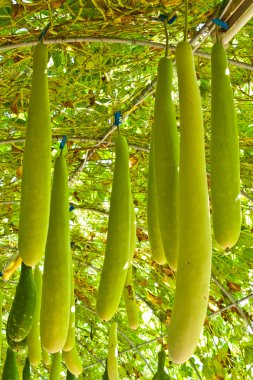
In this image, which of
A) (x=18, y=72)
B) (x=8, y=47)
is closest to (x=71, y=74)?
(x=18, y=72)

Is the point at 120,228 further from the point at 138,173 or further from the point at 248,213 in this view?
the point at 248,213

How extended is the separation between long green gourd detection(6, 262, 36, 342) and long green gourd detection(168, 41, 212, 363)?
106 centimetres

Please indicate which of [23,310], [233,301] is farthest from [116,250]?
[233,301]

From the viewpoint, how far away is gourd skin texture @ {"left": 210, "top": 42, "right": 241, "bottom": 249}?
1.07m

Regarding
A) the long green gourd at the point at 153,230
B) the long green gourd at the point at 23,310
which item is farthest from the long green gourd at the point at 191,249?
the long green gourd at the point at 23,310

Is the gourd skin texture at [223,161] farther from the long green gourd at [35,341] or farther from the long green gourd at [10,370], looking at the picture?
the long green gourd at [10,370]

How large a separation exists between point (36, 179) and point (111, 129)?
1.78 meters

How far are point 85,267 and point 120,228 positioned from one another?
13.0 ft

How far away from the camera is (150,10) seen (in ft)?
6.71

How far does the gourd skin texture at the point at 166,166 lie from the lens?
1.11m

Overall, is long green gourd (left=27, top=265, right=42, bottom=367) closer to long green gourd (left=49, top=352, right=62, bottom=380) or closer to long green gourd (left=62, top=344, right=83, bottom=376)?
long green gourd (left=62, top=344, right=83, bottom=376)

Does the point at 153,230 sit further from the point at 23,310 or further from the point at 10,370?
the point at 10,370

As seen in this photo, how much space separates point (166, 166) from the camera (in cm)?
117

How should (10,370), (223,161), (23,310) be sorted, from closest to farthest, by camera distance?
(223,161), (23,310), (10,370)
